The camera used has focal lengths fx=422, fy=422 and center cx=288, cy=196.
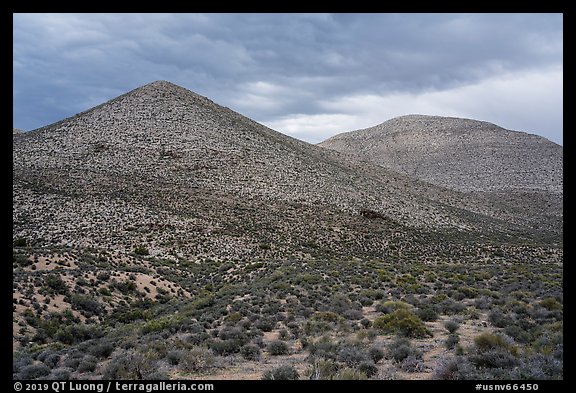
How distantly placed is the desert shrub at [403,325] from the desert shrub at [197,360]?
5449 mm

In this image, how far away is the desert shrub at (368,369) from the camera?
890cm

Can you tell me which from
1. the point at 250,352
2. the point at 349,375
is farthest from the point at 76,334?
the point at 349,375

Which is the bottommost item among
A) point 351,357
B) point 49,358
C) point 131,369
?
point 49,358

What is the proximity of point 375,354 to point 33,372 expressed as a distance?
8329 mm

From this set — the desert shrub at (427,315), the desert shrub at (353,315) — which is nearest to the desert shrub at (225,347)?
the desert shrub at (353,315)

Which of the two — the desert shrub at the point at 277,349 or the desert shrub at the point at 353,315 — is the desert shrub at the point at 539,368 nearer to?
the desert shrub at the point at 277,349

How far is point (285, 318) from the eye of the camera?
15.3m

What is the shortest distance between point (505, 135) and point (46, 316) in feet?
405

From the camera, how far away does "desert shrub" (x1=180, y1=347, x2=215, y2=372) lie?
988cm

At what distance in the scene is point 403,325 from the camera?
12898 millimetres

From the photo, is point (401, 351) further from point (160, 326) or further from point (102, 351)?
point (160, 326)
